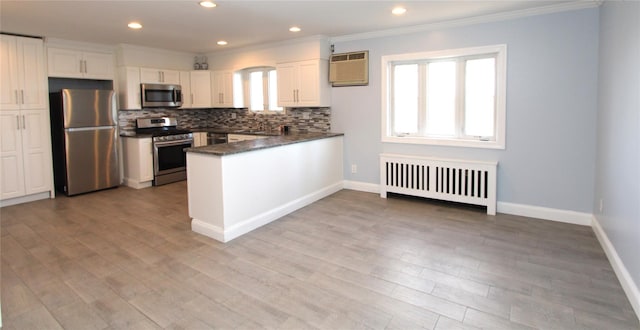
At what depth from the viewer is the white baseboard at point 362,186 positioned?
5375 millimetres

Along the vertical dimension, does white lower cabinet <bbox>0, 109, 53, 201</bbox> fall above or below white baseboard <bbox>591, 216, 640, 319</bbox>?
above

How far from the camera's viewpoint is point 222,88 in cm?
671

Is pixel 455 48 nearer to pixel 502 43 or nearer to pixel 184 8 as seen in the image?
pixel 502 43

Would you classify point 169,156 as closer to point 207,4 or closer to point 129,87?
point 129,87

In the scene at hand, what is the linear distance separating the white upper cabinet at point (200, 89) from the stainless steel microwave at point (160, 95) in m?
0.31

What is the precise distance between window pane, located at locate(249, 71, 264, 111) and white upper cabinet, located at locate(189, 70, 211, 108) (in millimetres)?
870

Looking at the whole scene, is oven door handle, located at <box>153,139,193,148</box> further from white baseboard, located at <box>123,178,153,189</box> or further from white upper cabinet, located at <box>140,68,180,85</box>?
white upper cabinet, located at <box>140,68,180,85</box>

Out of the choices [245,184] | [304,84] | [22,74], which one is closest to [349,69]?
[304,84]

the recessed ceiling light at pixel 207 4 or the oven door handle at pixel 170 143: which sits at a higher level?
the recessed ceiling light at pixel 207 4

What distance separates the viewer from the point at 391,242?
11.3ft

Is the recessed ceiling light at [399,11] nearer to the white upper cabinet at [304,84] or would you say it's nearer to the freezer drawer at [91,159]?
the white upper cabinet at [304,84]

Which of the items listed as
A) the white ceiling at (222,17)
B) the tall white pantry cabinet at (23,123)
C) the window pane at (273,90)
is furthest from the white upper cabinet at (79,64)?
the window pane at (273,90)

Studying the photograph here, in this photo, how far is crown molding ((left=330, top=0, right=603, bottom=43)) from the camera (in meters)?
3.68

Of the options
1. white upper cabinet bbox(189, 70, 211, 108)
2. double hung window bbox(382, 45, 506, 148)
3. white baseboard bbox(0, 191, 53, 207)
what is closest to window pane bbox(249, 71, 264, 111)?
white upper cabinet bbox(189, 70, 211, 108)
